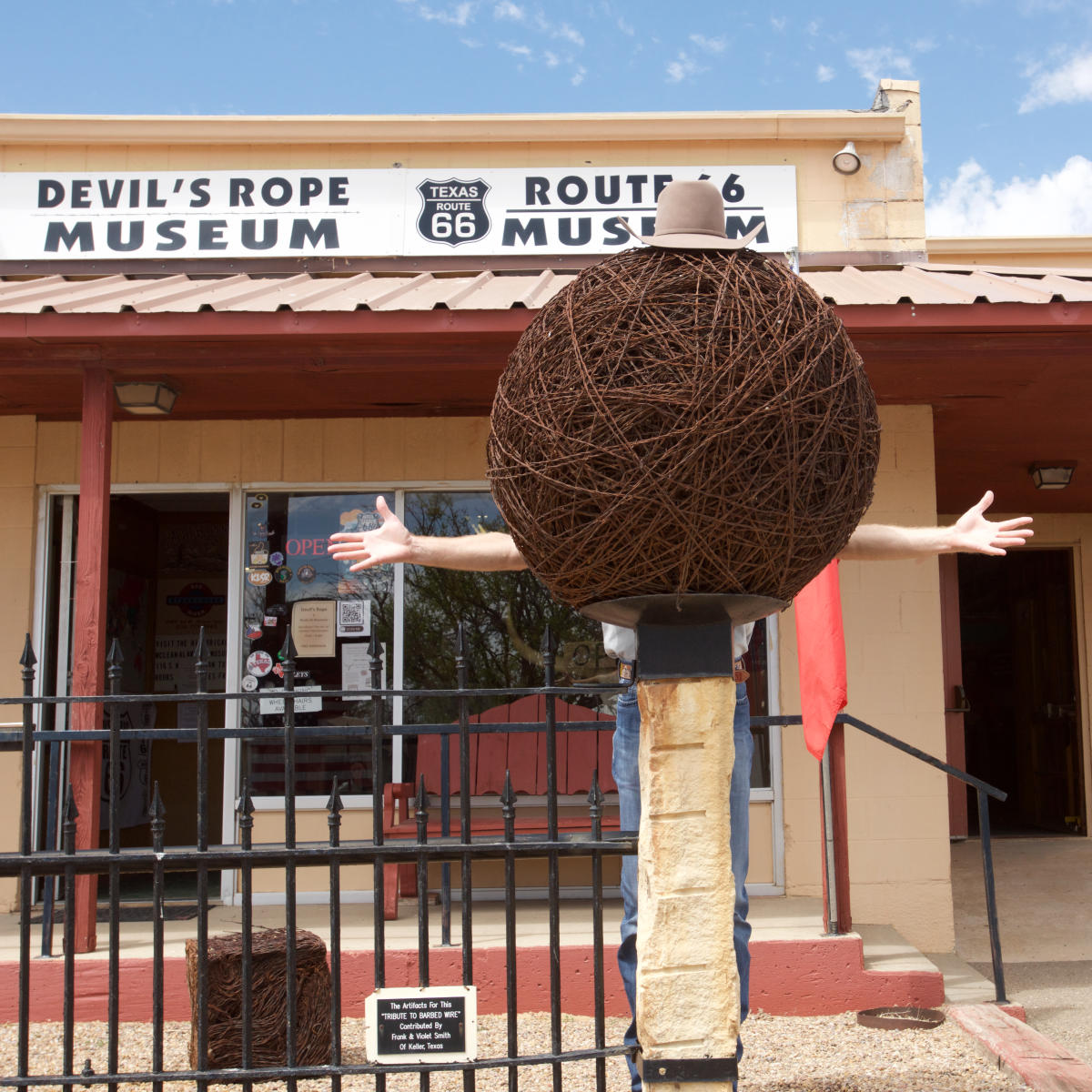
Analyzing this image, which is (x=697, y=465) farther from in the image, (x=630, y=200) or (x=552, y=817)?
(x=630, y=200)

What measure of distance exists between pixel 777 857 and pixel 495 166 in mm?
4401

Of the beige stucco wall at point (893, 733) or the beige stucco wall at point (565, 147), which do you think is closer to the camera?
the beige stucco wall at point (893, 733)

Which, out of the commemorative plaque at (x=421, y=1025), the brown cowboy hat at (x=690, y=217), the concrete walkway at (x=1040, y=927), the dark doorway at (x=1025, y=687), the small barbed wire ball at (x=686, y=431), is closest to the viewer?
the small barbed wire ball at (x=686, y=431)

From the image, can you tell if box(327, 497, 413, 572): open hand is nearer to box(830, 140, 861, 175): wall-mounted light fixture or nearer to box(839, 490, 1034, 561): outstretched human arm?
box(839, 490, 1034, 561): outstretched human arm

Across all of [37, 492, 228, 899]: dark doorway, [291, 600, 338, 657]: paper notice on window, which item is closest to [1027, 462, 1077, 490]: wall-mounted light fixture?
[291, 600, 338, 657]: paper notice on window

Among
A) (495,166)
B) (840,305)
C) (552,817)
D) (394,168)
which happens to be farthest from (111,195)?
(552,817)

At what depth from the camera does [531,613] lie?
251 inches

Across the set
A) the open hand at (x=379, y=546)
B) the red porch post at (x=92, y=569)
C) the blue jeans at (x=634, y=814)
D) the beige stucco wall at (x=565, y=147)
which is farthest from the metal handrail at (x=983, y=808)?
the beige stucco wall at (x=565, y=147)

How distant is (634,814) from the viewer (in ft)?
8.84

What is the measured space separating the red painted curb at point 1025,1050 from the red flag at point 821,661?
1165mm

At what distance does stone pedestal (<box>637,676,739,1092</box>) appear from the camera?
238 cm

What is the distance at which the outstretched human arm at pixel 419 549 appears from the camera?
8.44 ft

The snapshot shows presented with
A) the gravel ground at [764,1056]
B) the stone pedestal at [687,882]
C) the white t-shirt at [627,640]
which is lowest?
the gravel ground at [764,1056]

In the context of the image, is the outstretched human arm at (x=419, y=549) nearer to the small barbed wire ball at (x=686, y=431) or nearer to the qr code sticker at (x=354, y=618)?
the small barbed wire ball at (x=686, y=431)
